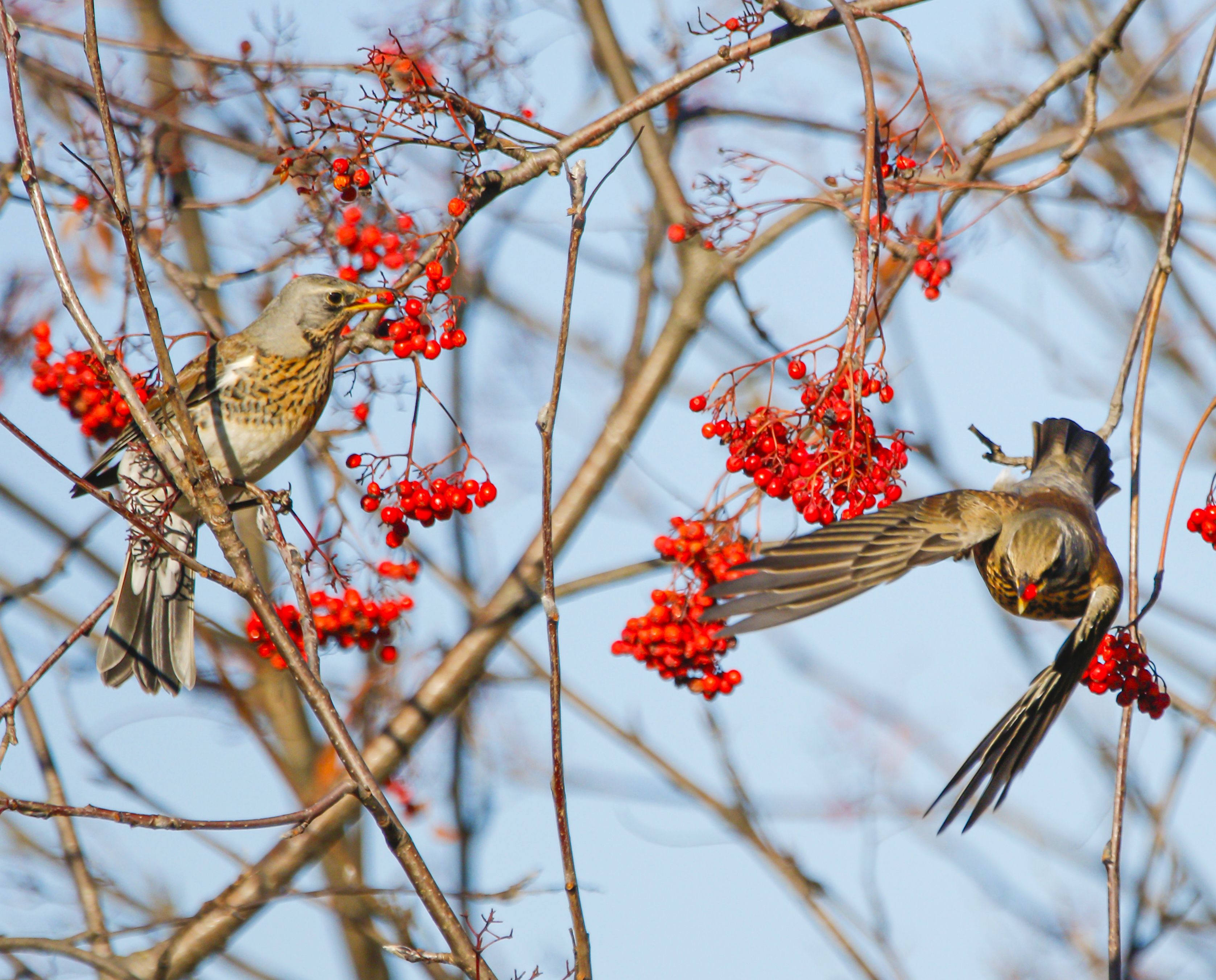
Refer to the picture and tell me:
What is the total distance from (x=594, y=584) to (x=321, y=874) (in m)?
2.17

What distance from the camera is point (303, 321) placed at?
14.5 feet

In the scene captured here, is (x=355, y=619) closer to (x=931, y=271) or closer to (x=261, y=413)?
(x=261, y=413)

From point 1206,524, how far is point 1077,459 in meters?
1.75

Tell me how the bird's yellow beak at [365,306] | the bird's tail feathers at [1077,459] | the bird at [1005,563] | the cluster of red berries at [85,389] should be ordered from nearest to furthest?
the bird at [1005,563], the bird's yellow beak at [365,306], the cluster of red berries at [85,389], the bird's tail feathers at [1077,459]

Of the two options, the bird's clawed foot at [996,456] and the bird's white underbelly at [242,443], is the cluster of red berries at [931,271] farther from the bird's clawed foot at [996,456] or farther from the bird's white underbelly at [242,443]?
the bird's white underbelly at [242,443]

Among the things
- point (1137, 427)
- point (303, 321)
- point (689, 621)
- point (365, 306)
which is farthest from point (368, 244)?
point (1137, 427)

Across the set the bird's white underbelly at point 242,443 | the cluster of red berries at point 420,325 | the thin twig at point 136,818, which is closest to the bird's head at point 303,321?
the bird's white underbelly at point 242,443

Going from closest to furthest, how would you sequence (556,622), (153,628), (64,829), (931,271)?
(556,622), (931,271), (64,829), (153,628)

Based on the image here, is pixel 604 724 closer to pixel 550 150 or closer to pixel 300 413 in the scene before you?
pixel 300 413

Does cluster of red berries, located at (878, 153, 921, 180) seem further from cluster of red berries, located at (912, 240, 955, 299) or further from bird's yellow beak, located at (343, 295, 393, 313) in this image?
bird's yellow beak, located at (343, 295, 393, 313)

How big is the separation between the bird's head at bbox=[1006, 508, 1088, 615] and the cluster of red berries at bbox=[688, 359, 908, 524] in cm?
116

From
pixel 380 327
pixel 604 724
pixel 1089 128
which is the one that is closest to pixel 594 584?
pixel 604 724

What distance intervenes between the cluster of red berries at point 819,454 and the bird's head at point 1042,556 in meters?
1.16

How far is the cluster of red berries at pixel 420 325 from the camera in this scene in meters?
2.90
